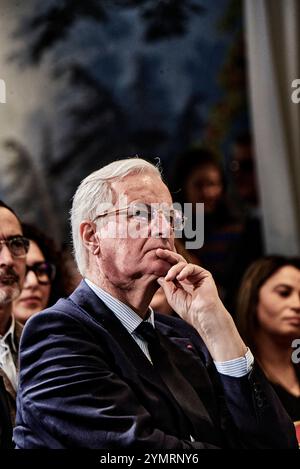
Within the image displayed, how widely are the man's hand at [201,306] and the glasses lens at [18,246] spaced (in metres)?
0.30

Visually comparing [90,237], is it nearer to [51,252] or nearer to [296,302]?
[51,252]

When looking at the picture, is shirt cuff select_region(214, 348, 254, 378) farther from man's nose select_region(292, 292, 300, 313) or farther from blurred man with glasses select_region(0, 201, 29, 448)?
man's nose select_region(292, 292, 300, 313)

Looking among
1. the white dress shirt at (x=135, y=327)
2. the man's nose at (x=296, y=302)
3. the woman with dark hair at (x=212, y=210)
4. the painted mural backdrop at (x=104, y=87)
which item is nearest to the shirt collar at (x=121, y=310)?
the white dress shirt at (x=135, y=327)

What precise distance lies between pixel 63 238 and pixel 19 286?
0.12 metres

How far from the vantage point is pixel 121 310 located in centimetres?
144

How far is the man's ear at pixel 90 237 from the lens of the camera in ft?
4.77

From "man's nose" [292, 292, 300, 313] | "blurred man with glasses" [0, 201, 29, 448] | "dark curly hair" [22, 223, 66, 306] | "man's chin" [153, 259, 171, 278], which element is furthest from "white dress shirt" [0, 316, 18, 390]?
"man's nose" [292, 292, 300, 313]

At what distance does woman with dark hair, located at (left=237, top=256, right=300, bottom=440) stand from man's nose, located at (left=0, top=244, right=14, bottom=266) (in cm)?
57

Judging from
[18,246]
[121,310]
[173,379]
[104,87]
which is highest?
[104,87]

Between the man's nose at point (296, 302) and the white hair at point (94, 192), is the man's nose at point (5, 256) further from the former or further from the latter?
the man's nose at point (296, 302)

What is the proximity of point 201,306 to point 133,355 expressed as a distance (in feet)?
0.47

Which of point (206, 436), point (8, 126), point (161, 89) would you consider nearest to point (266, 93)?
point (161, 89)

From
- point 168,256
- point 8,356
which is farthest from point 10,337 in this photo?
point 168,256

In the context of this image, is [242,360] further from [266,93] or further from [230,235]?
[266,93]
